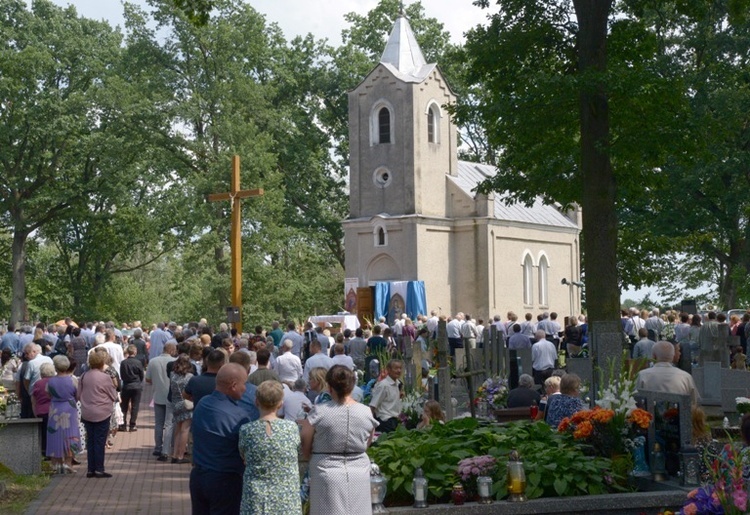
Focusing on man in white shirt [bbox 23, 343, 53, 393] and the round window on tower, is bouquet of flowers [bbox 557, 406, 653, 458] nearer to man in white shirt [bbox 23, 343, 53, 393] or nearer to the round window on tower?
man in white shirt [bbox 23, 343, 53, 393]

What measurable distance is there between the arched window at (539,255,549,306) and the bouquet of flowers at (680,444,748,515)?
153 feet

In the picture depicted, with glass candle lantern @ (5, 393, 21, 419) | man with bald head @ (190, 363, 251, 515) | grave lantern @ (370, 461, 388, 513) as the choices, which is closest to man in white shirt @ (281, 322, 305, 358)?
glass candle lantern @ (5, 393, 21, 419)

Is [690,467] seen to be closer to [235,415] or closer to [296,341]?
[235,415]

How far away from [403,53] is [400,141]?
4360mm

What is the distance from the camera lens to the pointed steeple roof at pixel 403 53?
5072 centimetres

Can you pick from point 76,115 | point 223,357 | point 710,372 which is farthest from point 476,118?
point 76,115

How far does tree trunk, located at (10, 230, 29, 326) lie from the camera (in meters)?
49.2

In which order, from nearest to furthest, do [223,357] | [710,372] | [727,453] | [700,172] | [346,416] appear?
[727,453]
[346,416]
[223,357]
[710,372]
[700,172]

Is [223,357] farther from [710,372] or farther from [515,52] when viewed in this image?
[515,52]

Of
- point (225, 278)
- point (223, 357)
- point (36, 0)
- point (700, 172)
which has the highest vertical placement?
point (36, 0)

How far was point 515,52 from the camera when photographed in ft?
71.7

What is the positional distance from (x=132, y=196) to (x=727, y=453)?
4637cm

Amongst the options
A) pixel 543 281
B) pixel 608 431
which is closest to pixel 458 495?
pixel 608 431

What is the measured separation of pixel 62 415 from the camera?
15.2 m
